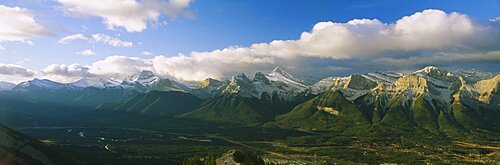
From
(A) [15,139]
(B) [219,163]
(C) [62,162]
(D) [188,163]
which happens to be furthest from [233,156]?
(A) [15,139]

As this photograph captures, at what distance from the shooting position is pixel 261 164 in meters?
187

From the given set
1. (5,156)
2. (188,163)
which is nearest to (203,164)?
(188,163)

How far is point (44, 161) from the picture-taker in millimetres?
182875

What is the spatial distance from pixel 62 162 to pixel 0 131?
2778 centimetres

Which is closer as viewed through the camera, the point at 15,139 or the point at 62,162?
the point at 15,139

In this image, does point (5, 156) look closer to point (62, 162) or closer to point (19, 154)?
point (19, 154)

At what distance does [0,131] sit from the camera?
7175 inches

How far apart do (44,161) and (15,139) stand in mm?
13943

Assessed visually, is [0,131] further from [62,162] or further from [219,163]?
[219,163]

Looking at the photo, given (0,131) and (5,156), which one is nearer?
(5,156)

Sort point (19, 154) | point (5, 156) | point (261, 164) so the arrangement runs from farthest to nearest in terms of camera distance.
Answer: point (261, 164) < point (19, 154) < point (5, 156)

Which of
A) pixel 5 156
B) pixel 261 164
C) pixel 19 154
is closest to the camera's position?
pixel 5 156

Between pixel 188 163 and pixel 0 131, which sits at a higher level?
pixel 0 131

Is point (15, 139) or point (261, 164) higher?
point (15, 139)
